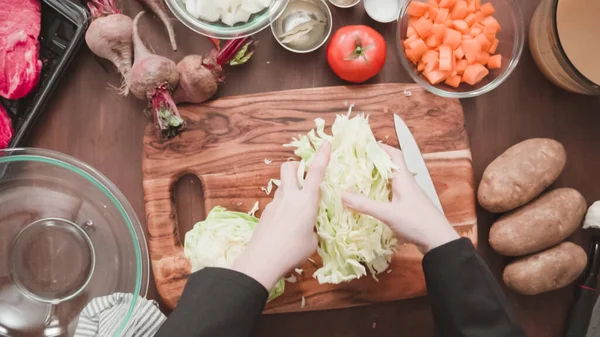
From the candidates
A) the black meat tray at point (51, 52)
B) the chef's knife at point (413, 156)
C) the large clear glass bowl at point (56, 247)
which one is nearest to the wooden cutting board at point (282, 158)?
the chef's knife at point (413, 156)

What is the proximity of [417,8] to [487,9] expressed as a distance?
0.77 feet

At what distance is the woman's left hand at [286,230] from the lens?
61.1 inches

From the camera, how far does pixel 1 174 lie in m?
1.83

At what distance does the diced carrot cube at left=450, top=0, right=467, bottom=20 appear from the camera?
71.0 inches

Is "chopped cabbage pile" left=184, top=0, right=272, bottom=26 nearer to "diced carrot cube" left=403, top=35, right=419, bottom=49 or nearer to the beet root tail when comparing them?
the beet root tail

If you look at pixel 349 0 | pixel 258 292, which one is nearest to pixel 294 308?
pixel 258 292

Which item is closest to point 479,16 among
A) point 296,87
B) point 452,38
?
point 452,38

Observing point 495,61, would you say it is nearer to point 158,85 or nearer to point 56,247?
point 158,85

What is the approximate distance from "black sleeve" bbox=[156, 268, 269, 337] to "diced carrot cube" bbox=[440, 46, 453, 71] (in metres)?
0.93

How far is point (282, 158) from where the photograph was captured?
1855 millimetres

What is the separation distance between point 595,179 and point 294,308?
1.18 metres

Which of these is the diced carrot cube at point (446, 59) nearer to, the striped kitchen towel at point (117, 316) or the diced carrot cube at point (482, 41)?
the diced carrot cube at point (482, 41)

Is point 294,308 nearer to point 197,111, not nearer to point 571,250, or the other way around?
point 197,111

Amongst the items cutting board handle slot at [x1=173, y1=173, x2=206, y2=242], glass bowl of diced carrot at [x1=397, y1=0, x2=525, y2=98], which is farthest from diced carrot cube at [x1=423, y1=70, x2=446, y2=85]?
cutting board handle slot at [x1=173, y1=173, x2=206, y2=242]
